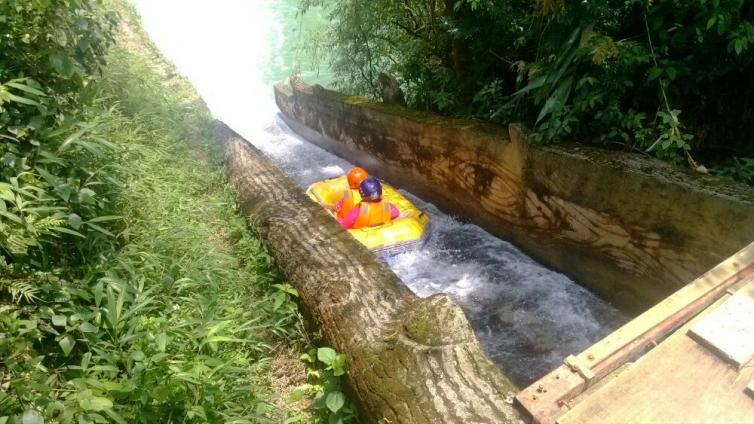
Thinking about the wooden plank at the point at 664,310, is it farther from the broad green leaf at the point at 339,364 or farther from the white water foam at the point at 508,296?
the white water foam at the point at 508,296

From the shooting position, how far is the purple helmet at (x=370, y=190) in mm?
4836

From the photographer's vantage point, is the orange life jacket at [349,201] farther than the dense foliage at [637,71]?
Yes

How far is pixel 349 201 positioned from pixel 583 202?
104 inches

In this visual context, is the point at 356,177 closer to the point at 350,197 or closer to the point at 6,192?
the point at 350,197

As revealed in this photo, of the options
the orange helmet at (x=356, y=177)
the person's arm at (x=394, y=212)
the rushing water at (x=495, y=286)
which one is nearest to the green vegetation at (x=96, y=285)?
the rushing water at (x=495, y=286)

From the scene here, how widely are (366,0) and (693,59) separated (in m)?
4.95

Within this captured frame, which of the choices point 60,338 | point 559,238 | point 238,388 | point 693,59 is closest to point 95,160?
point 60,338

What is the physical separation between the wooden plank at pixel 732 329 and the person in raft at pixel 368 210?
145 inches

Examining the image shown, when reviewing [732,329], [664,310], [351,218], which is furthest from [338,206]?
[732,329]

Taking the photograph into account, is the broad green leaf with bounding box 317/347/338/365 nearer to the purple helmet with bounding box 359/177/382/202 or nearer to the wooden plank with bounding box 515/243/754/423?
the wooden plank with bounding box 515/243/754/423

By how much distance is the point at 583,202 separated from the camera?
3596mm

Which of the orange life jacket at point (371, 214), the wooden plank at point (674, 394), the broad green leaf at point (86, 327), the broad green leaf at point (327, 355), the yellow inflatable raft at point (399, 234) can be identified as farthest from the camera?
the orange life jacket at point (371, 214)

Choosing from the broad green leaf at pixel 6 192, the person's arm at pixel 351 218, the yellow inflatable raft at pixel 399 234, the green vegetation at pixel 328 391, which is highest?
the broad green leaf at pixel 6 192

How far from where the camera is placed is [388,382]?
2.02 meters
